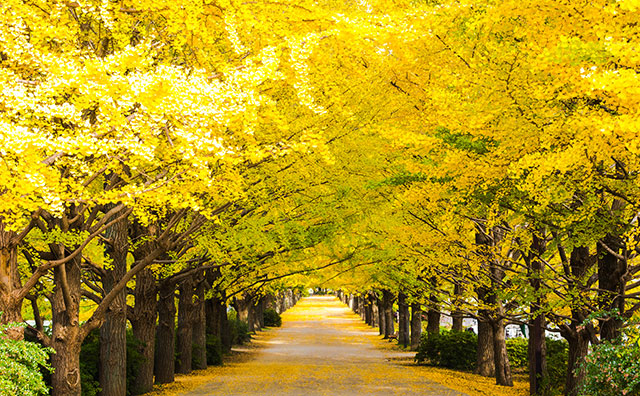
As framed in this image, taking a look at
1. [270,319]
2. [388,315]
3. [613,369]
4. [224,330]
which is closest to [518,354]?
[224,330]

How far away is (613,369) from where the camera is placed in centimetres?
871

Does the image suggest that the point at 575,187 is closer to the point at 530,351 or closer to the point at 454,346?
the point at 530,351

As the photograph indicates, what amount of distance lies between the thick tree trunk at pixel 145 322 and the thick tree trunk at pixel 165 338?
158 centimetres

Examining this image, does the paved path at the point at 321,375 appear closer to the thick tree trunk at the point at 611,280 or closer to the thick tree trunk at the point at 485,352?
the thick tree trunk at the point at 485,352

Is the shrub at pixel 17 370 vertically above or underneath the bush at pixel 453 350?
above

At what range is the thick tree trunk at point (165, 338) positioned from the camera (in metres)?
19.4

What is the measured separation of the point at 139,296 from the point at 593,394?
1125 centimetres

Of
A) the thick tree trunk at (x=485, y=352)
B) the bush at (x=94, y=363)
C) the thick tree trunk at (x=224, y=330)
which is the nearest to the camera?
the bush at (x=94, y=363)

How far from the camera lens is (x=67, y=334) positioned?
12.0m

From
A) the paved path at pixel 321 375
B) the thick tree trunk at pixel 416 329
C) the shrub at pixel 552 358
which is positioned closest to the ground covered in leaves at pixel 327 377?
the paved path at pixel 321 375

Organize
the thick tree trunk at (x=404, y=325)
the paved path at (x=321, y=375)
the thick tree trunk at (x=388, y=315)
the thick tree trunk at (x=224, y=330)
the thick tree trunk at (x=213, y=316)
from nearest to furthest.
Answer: the paved path at (x=321, y=375) < the thick tree trunk at (x=213, y=316) < the thick tree trunk at (x=224, y=330) < the thick tree trunk at (x=404, y=325) < the thick tree trunk at (x=388, y=315)

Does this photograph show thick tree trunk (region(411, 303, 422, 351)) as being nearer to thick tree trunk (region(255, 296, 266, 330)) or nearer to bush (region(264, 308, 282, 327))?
thick tree trunk (region(255, 296, 266, 330))

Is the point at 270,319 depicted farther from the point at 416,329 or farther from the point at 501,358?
the point at 501,358

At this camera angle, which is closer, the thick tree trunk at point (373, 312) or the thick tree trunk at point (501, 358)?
the thick tree trunk at point (501, 358)
